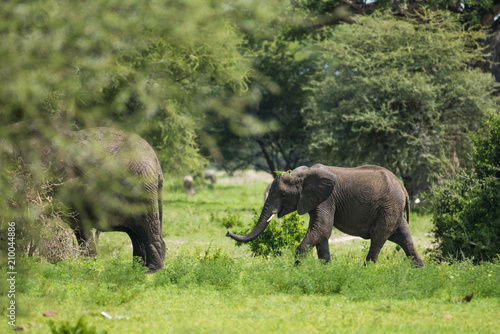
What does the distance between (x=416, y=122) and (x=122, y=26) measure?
64.2 ft

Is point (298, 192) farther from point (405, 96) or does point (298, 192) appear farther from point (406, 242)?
point (405, 96)

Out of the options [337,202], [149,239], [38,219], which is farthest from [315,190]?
[38,219]

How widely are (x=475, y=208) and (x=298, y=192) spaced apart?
319 cm

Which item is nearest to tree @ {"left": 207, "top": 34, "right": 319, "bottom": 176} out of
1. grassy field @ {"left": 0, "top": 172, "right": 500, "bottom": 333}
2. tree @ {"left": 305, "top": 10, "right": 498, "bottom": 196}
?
tree @ {"left": 305, "top": 10, "right": 498, "bottom": 196}

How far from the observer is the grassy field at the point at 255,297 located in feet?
21.1

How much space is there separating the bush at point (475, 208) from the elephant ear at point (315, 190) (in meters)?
2.32

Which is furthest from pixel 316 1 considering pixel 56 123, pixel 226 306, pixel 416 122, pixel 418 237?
pixel 56 123

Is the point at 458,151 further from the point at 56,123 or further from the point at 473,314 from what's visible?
the point at 56,123

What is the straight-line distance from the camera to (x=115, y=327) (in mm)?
6352

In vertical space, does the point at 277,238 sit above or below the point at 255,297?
below

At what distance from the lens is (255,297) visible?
7.78 meters

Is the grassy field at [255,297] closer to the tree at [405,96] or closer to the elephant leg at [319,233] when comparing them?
the elephant leg at [319,233]

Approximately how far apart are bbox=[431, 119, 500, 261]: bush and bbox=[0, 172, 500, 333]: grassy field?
1105 mm

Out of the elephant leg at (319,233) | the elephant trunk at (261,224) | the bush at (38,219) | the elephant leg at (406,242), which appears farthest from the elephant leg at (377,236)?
the bush at (38,219)
